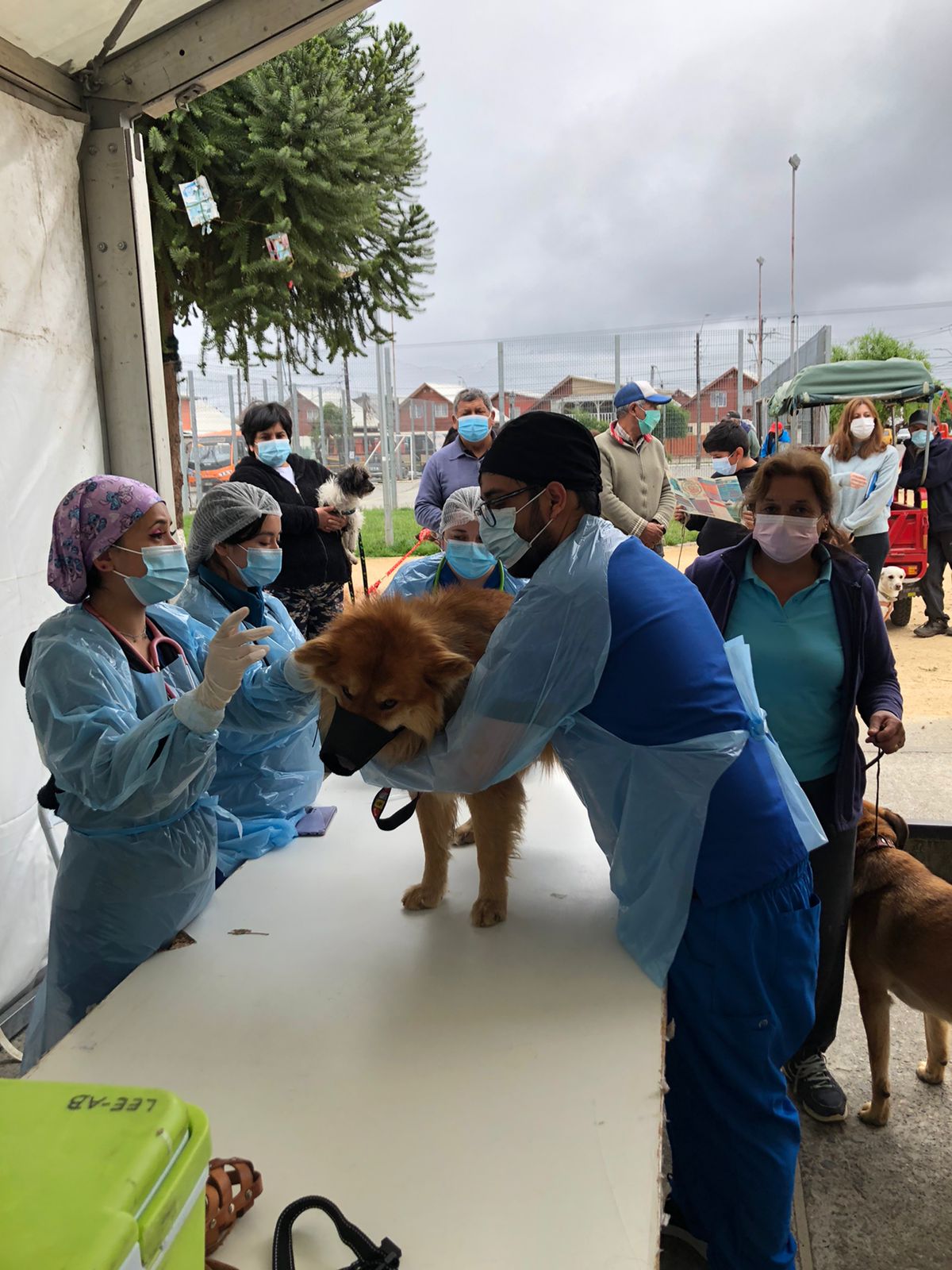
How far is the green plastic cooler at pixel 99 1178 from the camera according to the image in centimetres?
62

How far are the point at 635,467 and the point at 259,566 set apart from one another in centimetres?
393

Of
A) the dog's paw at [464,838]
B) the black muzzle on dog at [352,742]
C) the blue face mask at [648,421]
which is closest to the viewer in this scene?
the black muzzle on dog at [352,742]

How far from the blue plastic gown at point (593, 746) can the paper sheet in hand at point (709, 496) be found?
12.6ft

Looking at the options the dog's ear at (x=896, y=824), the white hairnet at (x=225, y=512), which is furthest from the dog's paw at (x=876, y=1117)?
the white hairnet at (x=225, y=512)

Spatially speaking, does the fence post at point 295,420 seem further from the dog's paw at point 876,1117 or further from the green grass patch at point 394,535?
the dog's paw at point 876,1117

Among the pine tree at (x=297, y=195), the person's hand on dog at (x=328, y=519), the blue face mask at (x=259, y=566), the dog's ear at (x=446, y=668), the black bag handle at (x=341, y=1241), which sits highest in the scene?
the pine tree at (x=297, y=195)

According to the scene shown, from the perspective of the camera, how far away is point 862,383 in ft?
33.3

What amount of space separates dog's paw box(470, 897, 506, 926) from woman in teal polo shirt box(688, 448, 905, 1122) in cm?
106

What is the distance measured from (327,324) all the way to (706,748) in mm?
7550

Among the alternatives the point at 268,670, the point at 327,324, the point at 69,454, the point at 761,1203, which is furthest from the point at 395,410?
the point at 761,1203

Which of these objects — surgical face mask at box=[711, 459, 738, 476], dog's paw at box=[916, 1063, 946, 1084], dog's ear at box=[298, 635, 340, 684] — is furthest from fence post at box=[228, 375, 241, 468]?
dog's paw at box=[916, 1063, 946, 1084]

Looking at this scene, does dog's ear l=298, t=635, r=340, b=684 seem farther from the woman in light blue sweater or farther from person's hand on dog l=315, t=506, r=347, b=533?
the woman in light blue sweater

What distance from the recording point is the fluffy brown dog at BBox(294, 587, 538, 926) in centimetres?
184

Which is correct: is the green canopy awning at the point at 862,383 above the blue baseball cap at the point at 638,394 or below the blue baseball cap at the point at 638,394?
above
